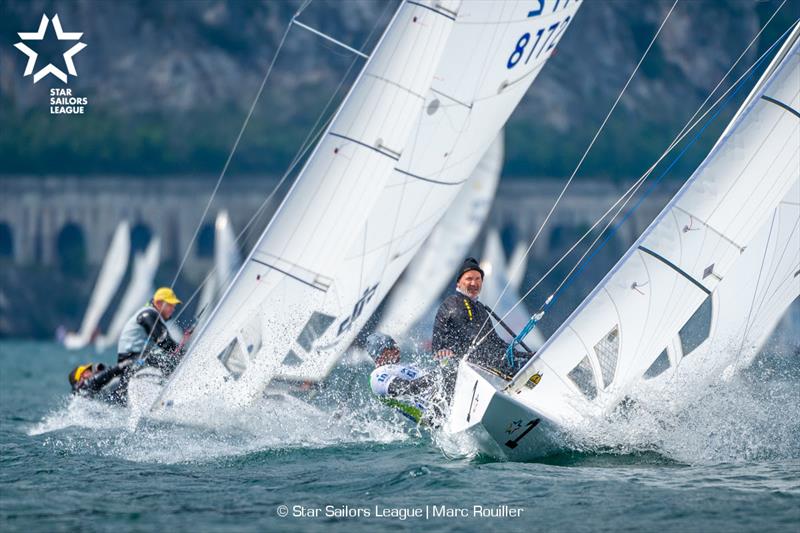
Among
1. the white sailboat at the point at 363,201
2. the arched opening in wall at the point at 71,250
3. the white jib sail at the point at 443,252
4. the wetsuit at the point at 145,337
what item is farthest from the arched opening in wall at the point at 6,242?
the white sailboat at the point at 363,201

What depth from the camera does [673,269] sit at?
391 inches

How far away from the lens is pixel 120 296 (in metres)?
61.7

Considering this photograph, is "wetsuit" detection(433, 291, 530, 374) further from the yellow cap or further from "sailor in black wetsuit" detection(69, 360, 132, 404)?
"sailor in black wetsuit" detection(69, 360, 132, 404)

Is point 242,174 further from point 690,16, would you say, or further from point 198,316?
point 198,316

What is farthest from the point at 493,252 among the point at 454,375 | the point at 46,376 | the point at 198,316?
the point at 454,375

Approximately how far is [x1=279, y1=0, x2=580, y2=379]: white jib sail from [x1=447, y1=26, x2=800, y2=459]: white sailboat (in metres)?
2.44

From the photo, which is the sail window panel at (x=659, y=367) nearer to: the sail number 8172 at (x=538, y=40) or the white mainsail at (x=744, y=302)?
the white mainsail at (x=744, y=302)

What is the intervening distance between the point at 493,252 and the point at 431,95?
30.1 meters

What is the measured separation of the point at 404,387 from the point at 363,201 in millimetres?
1857

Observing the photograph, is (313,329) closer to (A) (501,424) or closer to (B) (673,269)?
(A) (501,424)

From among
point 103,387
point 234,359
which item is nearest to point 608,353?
point 234,359

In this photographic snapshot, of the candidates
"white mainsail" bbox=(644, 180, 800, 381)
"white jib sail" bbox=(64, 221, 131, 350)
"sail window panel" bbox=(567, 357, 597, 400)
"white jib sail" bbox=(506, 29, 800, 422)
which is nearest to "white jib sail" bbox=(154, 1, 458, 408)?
"white jib sail" bbox=(506, 29, 800, 422)

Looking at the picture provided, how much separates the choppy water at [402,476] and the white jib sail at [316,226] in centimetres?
48

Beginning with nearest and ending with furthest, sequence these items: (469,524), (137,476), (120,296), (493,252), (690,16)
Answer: (469,524) < (137,476) < (493,252) < (120,296) < (690,16)
